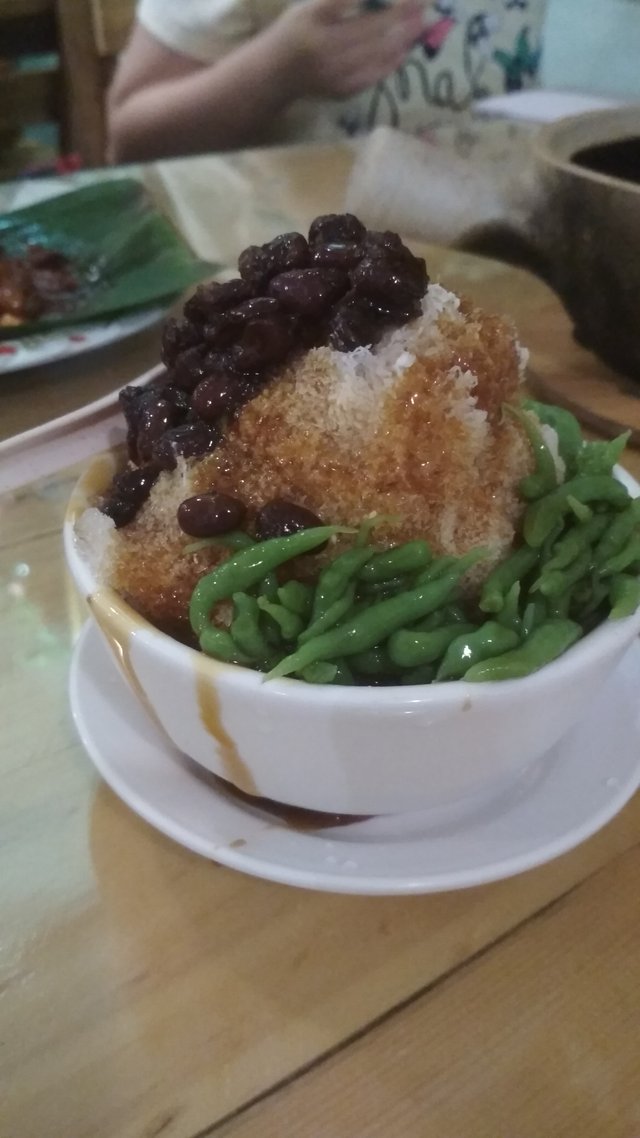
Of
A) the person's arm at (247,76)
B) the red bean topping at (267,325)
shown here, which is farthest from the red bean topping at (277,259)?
the person's arm at (247,76)

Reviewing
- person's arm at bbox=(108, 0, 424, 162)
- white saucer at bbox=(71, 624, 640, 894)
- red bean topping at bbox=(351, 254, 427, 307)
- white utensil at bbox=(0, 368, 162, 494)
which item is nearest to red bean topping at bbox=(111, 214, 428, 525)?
red bean topping at bbox=(351, 254, 427, 307)

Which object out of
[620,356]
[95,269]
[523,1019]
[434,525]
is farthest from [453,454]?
[95,269]

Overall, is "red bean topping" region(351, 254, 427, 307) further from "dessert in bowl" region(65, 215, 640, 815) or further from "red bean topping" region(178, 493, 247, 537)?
"red bean topping" region(178, 493, 247, 537)

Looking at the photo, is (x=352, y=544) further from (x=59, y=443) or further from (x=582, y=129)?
(x=582, y=129)

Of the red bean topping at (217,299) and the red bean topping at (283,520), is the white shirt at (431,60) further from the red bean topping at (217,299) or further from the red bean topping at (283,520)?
the red bean topping at (283,520)

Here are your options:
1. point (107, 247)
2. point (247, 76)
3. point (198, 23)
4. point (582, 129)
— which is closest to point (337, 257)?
point (582, 129)

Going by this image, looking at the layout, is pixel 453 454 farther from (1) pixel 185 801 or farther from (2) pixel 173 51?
(2) pixel 173 51
